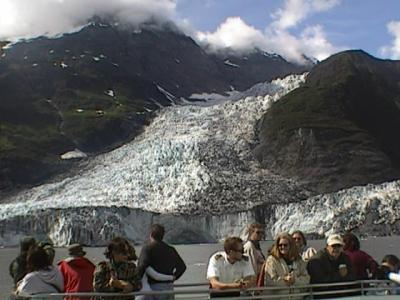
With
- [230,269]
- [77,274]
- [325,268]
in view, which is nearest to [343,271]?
[325,268]

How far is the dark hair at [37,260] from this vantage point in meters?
10.0

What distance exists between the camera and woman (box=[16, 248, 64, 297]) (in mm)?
9836

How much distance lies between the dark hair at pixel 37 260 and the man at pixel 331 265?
3.83 metres

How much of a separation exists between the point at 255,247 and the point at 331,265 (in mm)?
1222

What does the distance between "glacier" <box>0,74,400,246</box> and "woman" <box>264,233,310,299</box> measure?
4037 inches

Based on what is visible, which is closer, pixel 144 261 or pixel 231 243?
pixel 231 243

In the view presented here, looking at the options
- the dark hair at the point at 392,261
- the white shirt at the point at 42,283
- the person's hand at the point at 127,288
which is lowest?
the person's hand at the point at 127,288

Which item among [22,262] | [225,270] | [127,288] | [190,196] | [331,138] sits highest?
[331,138]

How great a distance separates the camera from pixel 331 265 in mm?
11148

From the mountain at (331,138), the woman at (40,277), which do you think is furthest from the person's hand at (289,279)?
the mountain at (331,138)

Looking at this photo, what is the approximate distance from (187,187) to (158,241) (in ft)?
414

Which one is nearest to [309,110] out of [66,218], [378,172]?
[378,172]

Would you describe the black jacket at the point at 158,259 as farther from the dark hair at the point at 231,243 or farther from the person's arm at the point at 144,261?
the dark hair at the point at 231,243

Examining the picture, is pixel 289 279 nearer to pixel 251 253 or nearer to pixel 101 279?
pixel 251 253
